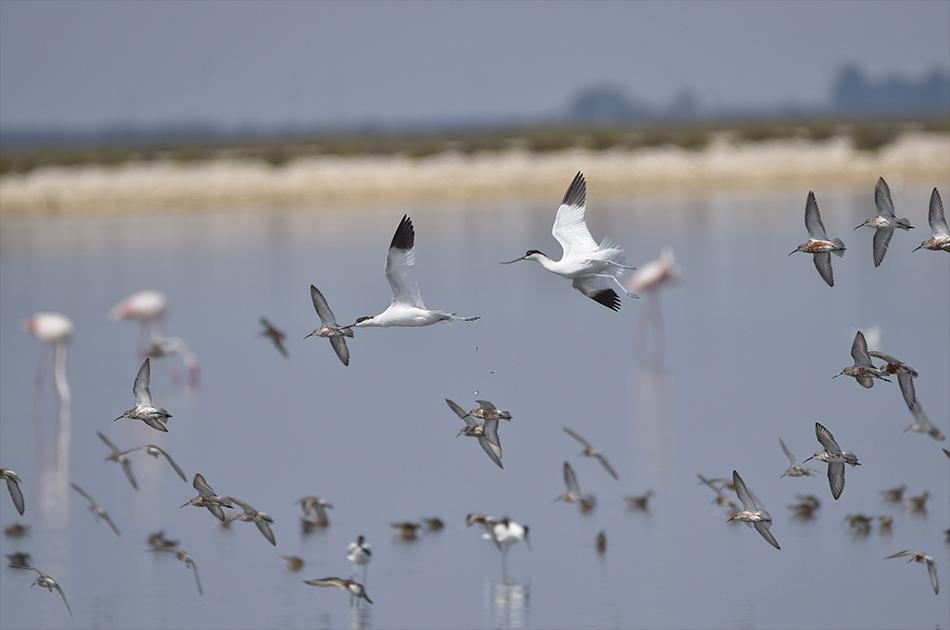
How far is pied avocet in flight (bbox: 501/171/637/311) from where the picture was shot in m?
12.9

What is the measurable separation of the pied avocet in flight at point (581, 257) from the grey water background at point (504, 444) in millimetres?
2521

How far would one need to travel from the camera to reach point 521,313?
31.3 m

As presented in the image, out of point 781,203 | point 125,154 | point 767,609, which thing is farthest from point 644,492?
point 125,154

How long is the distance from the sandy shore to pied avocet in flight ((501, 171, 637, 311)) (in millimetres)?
51519

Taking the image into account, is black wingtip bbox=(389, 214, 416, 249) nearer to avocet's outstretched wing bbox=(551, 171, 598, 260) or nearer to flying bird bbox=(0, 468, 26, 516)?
avocet's outstretched wing bbox=(551, 171, 598, 260)

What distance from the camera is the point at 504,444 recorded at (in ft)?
65.3

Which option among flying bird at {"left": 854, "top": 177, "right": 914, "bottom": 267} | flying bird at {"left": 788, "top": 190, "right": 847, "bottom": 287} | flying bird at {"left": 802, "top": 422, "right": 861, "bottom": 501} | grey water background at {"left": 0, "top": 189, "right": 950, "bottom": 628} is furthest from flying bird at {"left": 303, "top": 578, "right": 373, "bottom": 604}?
flying bird at {"left": 854, "top": 177, "right": 914, "bottom": 267}

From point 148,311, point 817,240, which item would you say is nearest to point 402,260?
A: point 817,240

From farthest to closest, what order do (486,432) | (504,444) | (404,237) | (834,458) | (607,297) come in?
(504,444) < (607,297) < (486,432) < (404,237) < (834,458)

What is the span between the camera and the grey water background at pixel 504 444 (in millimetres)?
14352

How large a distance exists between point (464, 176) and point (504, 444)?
161 ft

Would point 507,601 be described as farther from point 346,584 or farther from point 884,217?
point 884,217

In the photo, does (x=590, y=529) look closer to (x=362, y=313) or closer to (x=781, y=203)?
(x=362, y=313)

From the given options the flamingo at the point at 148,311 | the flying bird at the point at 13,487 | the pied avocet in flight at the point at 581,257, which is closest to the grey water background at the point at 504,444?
the flamingo at the point at 148,311
